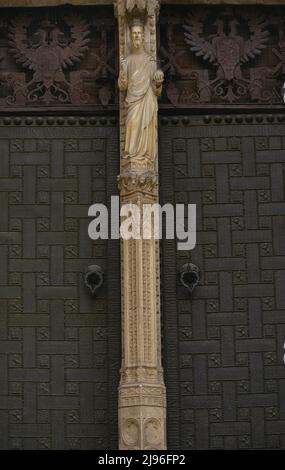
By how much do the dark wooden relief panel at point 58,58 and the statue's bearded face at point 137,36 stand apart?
26.4 inches

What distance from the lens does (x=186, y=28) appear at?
62.0 ft

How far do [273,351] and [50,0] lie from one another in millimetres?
5857

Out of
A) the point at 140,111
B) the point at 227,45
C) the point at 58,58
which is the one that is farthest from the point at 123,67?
the point at 227,45

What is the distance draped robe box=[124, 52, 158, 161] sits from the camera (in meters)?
17.8

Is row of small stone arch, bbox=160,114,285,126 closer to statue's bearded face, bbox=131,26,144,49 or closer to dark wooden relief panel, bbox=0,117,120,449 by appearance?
dark wooden relief panel, bbox=0,117,120,449

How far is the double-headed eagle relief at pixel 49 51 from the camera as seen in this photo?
61.3 feet

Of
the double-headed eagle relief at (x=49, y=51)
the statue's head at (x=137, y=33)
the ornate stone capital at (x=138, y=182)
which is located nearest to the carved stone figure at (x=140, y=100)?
the statue's head at (x=137, y=33)

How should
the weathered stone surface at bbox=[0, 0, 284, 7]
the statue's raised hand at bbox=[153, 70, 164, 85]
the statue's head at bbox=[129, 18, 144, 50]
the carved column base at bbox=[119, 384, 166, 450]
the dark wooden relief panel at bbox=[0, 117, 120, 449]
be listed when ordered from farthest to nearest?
the weathered stone surface at bbox=[0, 0, 284, 7] → the statue's head at bbox=[129, 18, 144, 50] → the statue's raised hand at bbox=[153, 70, 164, 85] → the dark wooden relief panel at bbox=[0, 117, 120, 449] → the carved column base at bbox=[119, 384, 166, 450]

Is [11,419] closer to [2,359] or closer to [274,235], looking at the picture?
[2,359]

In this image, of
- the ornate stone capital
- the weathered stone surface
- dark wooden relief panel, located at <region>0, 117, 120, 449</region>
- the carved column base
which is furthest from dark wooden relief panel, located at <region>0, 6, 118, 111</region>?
the carved column base

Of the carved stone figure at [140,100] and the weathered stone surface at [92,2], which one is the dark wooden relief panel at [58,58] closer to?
the weathered stone surface at [92,2]

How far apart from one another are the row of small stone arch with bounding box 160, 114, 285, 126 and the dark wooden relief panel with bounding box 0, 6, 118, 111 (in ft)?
2.87

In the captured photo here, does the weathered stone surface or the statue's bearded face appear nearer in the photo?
the statue's bearded face

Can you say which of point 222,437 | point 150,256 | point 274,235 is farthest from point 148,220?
point 222,437
